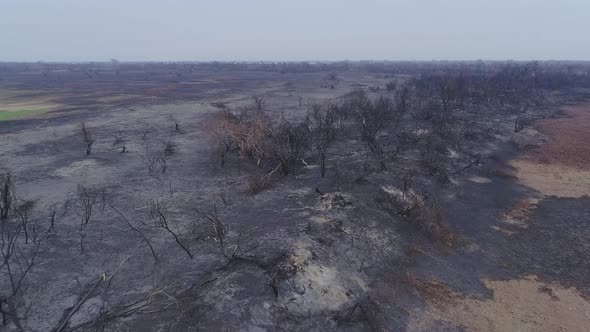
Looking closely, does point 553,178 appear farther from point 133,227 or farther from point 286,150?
point 133,227

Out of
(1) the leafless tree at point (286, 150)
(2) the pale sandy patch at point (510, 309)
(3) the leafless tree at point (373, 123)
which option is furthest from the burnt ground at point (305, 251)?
(3) the leafless tree at point (373, 123)

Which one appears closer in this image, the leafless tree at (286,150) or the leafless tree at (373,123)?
the leafless tree at (286,150)

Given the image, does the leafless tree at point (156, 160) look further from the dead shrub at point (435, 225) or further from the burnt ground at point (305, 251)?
the dead shrub at point (435, 225)

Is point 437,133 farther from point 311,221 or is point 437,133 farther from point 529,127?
point 311,221

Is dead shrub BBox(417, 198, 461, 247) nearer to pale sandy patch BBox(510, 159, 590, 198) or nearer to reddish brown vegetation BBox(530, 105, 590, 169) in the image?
pale sandy patch BBox(510, 159, 590, 198)

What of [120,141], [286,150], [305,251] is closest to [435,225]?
Result: [305,251]

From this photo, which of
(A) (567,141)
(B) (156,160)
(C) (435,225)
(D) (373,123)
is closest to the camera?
(C) (435,225)

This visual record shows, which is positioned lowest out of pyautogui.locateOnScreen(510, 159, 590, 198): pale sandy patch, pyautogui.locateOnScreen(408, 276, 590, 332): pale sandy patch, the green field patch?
pyautogui.locateOnScreen(408, 276, 590, 332): pale sandy patch

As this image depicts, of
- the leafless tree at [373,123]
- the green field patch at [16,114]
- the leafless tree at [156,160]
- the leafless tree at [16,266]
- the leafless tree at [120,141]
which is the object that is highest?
the leafless tree at [373,123]

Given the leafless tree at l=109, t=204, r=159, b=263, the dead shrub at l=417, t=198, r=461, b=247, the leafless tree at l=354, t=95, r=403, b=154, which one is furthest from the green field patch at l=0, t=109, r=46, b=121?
the dead shrub at l=417, t=198, r=461, b=247
